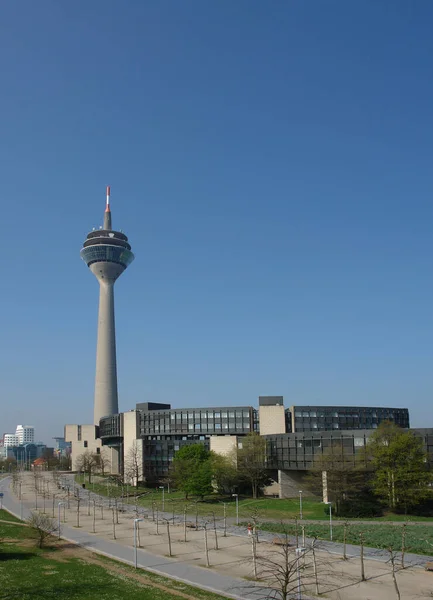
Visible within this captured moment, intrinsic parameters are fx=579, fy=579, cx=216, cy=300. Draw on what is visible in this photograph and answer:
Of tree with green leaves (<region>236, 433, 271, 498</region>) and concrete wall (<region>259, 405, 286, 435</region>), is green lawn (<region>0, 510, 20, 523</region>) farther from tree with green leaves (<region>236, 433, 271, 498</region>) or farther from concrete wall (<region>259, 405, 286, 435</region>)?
concrete wall (<region>259, 405, 286, 435</region>)

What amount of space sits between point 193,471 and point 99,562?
49.4 metres

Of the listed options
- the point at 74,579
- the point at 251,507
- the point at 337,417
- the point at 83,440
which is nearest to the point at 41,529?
the point at 74,579

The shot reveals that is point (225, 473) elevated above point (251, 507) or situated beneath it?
elevated above

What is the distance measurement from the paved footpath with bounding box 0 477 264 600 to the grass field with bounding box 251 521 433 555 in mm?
10626

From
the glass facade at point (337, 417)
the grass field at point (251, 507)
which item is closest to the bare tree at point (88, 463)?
the grass field at point (251, 507)

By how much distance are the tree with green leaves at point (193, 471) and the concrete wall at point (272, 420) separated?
1473 cm

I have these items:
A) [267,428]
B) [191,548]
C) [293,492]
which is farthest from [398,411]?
[191,548]

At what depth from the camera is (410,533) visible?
56.1 m

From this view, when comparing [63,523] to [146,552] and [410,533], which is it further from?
[410,533]

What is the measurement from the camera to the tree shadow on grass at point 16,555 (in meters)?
47.2

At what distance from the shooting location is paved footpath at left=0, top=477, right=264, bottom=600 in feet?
121

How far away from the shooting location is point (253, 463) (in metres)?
93.3

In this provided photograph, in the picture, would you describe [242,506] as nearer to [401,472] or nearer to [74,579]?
[401,472]

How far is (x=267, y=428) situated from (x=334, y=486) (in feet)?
130
